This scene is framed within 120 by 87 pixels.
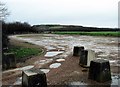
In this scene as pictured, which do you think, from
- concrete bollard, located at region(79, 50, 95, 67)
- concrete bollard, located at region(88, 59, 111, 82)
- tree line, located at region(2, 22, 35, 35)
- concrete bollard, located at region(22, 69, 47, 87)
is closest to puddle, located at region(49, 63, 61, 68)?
concrete bollard, located at region(79, 50, 95, 67)

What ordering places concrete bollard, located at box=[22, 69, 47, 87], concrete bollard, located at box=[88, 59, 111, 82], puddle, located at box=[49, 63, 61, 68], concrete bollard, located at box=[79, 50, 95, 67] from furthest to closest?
puddle, located at box=[49, 63, 61, 68] < concrete bollard, located at box=[79, 50, 95, 67] < concrete bollard, located at box=[88, 59, 111, 82] < concrete bollard, located at box=[22, 69, 47, 87]

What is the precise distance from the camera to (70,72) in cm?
995

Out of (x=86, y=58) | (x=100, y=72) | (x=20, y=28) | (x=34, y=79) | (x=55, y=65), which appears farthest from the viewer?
(x=20, y=28)

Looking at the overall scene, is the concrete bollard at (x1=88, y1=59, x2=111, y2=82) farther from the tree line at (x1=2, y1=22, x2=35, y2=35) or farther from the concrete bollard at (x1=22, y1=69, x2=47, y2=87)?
the tree line at (x1=2, y1=22, x2=35, y2=35)

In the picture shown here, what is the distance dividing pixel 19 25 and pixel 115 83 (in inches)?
1445

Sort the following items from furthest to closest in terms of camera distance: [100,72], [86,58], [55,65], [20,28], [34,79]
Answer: [20,28], [55,65], [86,58], [100,72], [34,79]

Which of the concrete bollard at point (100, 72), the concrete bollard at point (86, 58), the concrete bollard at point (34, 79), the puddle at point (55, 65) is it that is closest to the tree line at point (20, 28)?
the puddle at point (55, 65)

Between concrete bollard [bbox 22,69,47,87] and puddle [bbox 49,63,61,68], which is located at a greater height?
concrete bollard [bbox 22,69,47,87]

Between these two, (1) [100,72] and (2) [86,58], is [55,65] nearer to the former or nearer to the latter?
(2) [86,58]

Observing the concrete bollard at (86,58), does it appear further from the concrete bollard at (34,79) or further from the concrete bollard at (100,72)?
the concrete bollard at (34,79)

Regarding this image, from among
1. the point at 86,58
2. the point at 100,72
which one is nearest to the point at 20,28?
the point at 86,58

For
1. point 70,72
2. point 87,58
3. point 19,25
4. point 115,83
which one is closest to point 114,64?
point 87,58

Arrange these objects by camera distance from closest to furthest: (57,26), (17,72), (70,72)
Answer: (70,72) < (17,72) < (57,26)

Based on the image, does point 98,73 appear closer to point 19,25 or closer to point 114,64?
point 114,64
